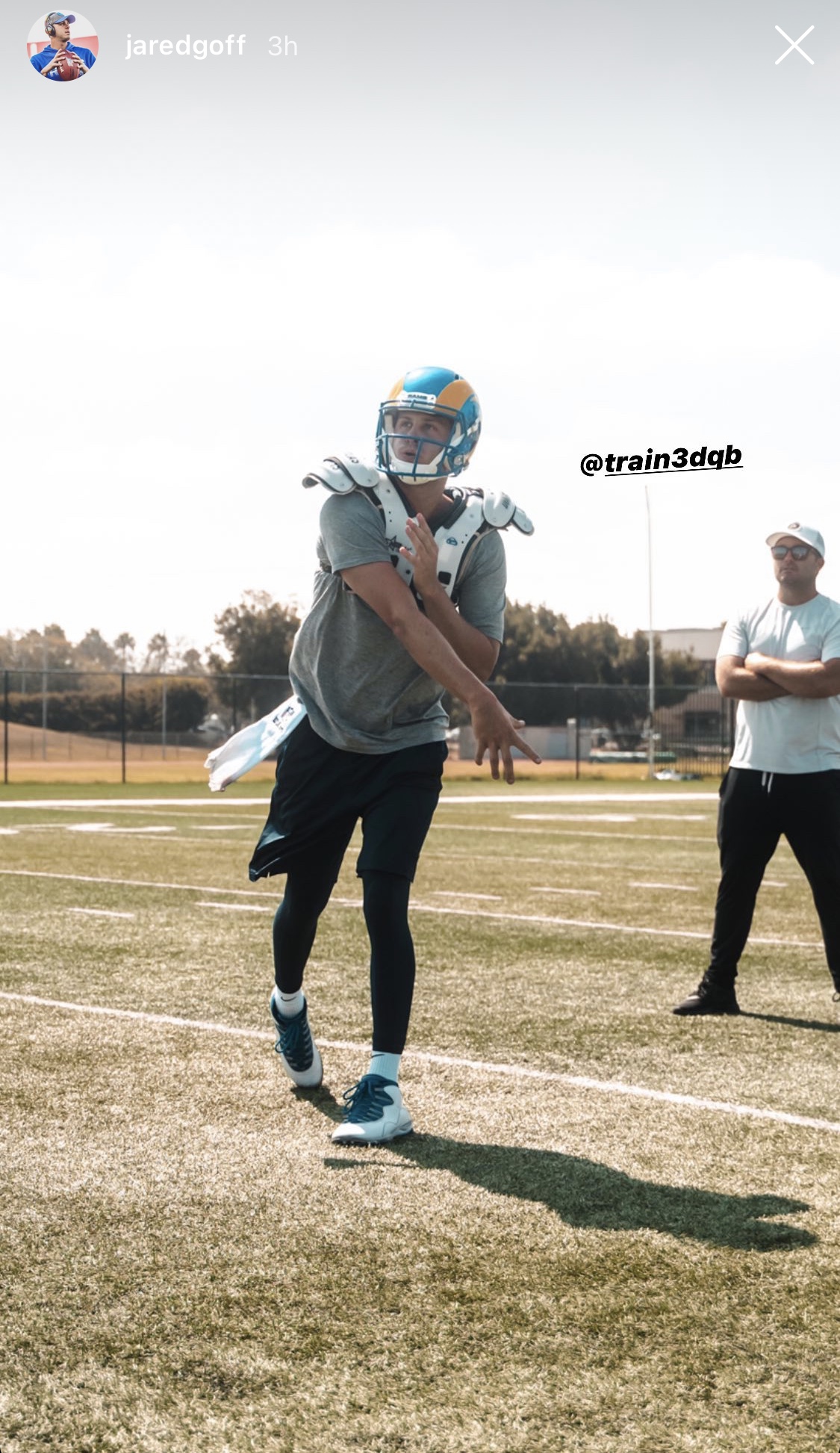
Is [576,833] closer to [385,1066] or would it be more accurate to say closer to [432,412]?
[385,1066]

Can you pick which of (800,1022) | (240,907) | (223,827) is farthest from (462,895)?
(223,827)

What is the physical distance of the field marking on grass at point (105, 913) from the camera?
28.0 ft

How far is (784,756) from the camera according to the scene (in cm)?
617

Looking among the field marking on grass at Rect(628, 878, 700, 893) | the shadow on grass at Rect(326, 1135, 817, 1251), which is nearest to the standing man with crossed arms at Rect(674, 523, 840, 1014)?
the shadow on grass at Rect(326, 1135, 817, 1251)

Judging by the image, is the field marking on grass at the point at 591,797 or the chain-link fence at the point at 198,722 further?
the chain-link fence at the point at 198,722

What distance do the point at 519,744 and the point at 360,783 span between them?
2.13 ft

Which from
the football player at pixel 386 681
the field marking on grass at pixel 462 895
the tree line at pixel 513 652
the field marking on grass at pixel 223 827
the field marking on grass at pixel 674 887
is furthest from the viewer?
the tree line at pixel 513 652

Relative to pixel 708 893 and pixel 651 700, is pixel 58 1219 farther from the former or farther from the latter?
pixel 651 700

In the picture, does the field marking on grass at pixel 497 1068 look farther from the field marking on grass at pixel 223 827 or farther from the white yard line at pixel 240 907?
the field marking on grass at pixel 223 827

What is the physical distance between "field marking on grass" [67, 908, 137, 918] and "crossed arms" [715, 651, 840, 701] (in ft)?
12.9

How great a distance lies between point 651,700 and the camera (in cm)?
4259

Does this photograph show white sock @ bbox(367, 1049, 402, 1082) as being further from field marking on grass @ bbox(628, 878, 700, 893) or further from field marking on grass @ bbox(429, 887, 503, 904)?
field marking on grass @ bbox(628, 878, 700, 893)

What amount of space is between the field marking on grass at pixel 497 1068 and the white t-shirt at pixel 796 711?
78.0 inches

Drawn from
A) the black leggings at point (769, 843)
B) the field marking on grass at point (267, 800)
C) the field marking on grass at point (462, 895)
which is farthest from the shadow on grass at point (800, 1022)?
the field marking on grass at point (267, 800)
